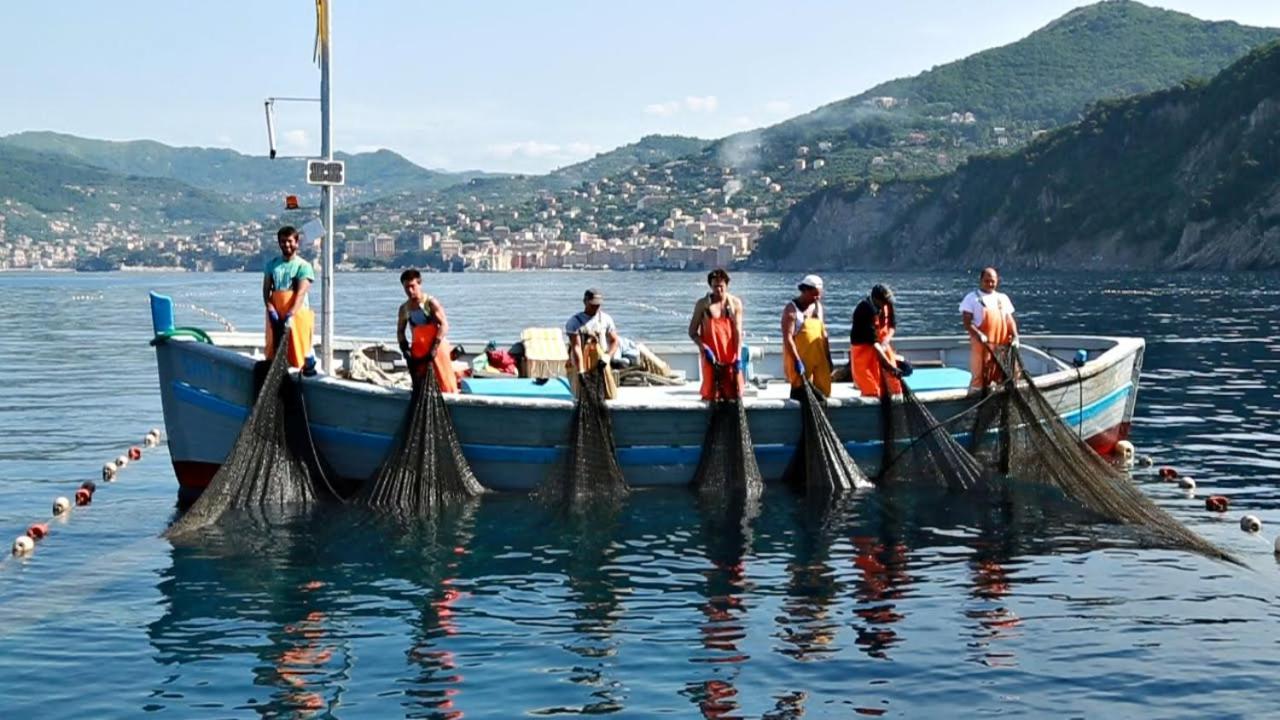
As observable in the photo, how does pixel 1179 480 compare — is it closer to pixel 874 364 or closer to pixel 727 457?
pixel 874 364

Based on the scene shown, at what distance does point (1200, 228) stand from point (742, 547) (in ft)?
380

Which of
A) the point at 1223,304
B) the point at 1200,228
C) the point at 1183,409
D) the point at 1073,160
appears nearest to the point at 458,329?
the point at 1223,304

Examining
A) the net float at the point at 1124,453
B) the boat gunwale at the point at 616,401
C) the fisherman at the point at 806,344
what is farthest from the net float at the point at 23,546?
the net float at the point at 1124,453

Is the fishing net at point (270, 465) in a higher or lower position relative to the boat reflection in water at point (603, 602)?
higher

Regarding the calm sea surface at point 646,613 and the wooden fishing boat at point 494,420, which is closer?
the calm sea surface at point 646,613

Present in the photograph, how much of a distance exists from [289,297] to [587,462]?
3301 millimetres

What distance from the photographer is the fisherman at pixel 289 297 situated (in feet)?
47.9

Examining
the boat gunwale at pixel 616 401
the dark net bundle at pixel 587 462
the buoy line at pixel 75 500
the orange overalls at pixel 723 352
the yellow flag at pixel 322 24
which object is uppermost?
the yellow flag at pixel 322 24

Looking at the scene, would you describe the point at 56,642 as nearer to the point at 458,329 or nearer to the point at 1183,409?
the point at 1183,409

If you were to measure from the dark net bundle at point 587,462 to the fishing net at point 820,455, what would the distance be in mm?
1971

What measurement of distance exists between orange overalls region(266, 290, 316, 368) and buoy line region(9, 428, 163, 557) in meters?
2.64

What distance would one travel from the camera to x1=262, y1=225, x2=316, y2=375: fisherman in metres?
14.6

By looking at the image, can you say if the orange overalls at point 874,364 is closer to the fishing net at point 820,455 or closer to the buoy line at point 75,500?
the fishing net at point 820,455

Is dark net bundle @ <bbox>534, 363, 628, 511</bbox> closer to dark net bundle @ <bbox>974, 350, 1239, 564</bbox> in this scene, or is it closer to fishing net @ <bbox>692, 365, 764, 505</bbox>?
fishing net @ <bbox>692, 365, 764, 505</bbox>
